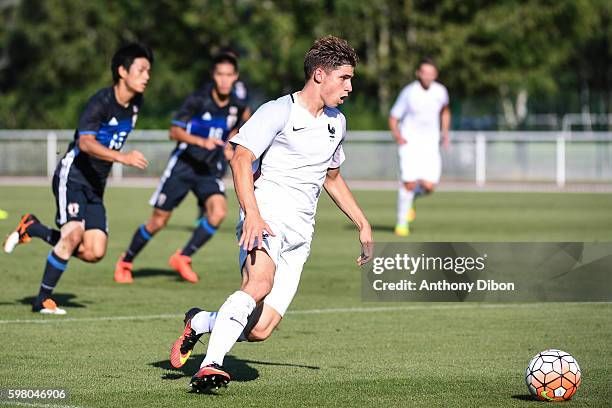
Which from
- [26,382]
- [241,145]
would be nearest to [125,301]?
[26,382]

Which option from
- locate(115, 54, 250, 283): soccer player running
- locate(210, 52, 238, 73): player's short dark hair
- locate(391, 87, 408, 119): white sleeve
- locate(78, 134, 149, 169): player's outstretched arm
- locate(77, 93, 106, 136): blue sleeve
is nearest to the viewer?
locate(78, 134, 149, 169): player's outstretched arm

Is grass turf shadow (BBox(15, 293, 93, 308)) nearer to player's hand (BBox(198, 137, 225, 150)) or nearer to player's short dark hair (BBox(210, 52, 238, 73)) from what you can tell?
player's hand (BBox(198, 137, 225, 150))

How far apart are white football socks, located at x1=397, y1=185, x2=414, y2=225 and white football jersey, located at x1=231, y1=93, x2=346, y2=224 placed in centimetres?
1172

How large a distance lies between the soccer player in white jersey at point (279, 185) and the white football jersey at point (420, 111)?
37.5 feet

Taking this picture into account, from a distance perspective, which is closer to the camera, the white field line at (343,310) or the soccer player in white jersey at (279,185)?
the soccer player in white jersey at (279,185)

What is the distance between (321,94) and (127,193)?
77.9 ft

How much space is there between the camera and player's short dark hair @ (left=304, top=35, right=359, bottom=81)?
23.7 ft

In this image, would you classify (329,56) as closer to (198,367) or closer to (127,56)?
(198,367)

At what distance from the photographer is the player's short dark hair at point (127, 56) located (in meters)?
10.7

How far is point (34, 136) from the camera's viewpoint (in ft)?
125

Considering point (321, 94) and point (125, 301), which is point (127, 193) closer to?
point (125, 301)

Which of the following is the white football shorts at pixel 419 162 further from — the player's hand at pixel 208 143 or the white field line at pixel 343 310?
the white field line at pixel 343 310

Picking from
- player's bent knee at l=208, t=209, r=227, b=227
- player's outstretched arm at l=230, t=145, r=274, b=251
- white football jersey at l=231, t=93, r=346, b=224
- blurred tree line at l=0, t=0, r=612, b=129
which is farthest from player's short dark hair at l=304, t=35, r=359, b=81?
blurred tree line at l=0, t=0, r=612, b=129

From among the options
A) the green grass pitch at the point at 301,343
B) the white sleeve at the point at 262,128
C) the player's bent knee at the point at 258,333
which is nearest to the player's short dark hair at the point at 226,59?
the green grass pitch at the point at 301,343
